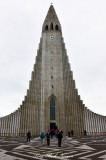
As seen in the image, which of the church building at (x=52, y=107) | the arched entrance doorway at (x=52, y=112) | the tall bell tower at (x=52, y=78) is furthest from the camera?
the tall bell tower at (x=52, y=78)

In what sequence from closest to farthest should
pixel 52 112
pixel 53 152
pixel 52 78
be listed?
1. pixel 53 152
2. pixel 52 112
3. pixel 52 78

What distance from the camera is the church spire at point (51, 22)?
5784 centimetres

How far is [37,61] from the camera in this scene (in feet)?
173

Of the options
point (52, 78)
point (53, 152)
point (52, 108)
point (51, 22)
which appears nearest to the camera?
point (53, 152)

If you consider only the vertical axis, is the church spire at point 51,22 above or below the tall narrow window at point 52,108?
above

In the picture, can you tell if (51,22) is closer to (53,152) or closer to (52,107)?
(52,107)

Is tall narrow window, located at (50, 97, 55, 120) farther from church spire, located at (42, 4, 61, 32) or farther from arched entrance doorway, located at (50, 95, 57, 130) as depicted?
church spire, located at (42, 4, 61, 32)

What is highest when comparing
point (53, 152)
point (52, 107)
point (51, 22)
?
point (51, 22)

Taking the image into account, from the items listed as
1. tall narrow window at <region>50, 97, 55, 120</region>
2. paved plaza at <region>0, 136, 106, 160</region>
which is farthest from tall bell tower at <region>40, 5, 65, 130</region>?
paved plaza at <region>0, 136, 106, 160</region>

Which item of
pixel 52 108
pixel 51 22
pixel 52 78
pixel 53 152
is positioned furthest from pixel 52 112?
pixel 53 152

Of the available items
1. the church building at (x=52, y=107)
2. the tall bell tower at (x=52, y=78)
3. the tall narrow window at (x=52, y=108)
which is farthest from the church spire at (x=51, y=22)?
the tall narrow window at (x=52, y=108)

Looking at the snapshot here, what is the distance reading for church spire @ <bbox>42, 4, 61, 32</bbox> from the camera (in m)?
57.8

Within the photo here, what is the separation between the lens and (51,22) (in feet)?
194

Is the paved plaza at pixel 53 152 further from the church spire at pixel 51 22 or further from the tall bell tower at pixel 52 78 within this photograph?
the church spire at pixel 51 22
